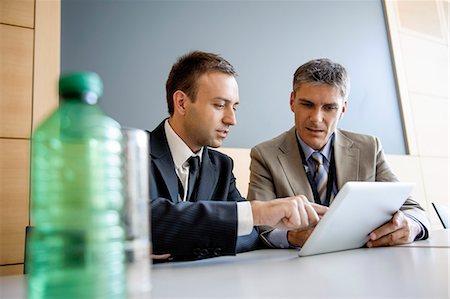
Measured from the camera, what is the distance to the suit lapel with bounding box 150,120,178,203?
5.50ft

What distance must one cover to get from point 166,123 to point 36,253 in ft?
5.16

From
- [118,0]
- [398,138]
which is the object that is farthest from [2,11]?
[398,138]

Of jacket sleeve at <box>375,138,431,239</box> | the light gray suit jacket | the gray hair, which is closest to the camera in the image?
jacket sleeve at <box>375,138,431,239</box>

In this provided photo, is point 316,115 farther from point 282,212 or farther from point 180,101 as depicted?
point 282,212

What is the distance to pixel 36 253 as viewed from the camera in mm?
430

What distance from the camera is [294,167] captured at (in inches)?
85.3

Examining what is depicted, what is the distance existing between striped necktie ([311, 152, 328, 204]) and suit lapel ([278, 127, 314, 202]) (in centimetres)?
7

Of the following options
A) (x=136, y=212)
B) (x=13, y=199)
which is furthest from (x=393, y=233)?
(x=13, y=199)

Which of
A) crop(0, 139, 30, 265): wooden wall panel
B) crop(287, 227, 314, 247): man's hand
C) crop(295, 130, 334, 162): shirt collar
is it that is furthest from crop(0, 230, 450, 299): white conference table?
crop(0, 139, 30, 265): wooden wall panel

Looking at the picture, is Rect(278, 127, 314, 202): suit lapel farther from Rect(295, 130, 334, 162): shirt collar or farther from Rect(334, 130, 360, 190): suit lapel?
Rect(334, 130, 360, 190): suit lapel

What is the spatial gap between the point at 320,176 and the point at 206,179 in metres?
0.63

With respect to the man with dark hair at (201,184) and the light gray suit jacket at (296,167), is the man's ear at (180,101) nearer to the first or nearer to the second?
the man with dark hair at (201,184)

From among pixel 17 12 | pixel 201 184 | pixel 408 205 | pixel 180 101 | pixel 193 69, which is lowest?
pixel 408 205

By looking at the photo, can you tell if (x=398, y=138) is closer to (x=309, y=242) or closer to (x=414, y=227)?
(x=414, y=227)
